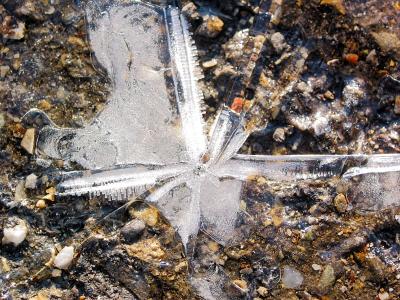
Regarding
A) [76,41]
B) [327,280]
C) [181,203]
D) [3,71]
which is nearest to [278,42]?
[181,203]

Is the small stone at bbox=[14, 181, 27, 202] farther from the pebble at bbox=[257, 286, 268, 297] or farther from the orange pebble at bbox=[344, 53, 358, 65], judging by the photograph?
the orange pebble at bbox=[344, 53, 358, 65]

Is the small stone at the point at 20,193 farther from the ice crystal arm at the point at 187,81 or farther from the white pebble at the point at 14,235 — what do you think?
the ice crystal arm at the point at 187,81

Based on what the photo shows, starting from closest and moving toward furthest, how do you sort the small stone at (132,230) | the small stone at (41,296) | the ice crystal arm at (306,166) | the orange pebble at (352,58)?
the small stone at (41,296) → the small stone at (132,230) → the ice crystal arm at (306,166) → the orange pebble at (352,58)


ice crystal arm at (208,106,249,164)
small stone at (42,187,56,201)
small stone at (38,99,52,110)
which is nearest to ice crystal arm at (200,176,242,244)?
ice crystal arm at (208,106,249,164)

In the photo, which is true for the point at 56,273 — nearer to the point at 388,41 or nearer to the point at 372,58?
the point at 372,58

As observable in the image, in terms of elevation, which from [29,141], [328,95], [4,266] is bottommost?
[4,266]

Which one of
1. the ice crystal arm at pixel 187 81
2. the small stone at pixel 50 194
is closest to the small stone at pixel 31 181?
the small stone at pixel 50 194
